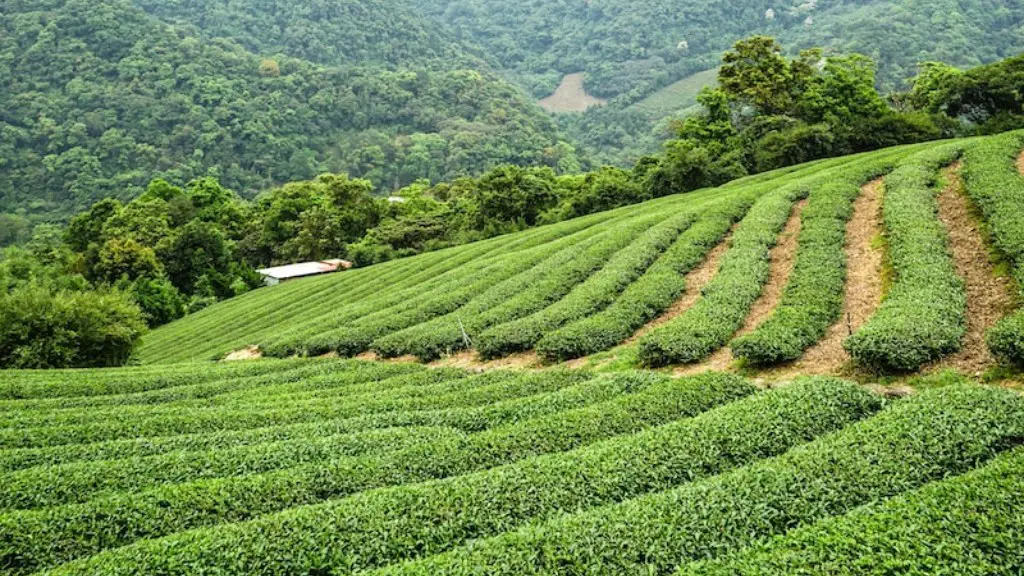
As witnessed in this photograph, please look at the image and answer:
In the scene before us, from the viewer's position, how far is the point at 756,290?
67.3ft

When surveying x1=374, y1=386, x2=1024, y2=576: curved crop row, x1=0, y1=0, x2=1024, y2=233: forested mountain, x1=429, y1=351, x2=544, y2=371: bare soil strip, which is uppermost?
x1=0, y1=0, x2=1024, y2=233: forested mountain

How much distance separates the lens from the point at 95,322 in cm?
3070

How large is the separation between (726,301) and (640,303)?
308 cm

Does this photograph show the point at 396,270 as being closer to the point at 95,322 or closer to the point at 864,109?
the point at 95,322

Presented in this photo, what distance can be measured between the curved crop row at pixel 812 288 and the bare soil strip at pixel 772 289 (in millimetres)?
526

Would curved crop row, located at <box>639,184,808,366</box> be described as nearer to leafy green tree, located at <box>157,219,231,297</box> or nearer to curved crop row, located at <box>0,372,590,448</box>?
curved crop row, located at <box>0,372,590,448</box>

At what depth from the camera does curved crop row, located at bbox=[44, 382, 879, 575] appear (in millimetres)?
8242

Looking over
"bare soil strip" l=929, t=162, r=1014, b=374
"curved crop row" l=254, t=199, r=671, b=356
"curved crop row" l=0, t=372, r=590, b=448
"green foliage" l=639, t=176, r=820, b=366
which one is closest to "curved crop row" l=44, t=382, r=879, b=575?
"bare soil strip" l=929, t=162, r=1014, b=374

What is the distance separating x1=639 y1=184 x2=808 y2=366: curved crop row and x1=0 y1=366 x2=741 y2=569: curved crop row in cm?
254

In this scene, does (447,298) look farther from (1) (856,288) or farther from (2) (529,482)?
(2) (529,482)

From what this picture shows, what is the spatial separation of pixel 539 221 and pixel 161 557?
55856mm

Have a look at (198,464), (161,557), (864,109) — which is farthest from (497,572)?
(864,109)

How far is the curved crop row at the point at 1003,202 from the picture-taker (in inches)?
469

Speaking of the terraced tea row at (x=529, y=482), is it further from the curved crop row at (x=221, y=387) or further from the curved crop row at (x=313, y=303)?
the curved crop row at (x=313, y=303)
